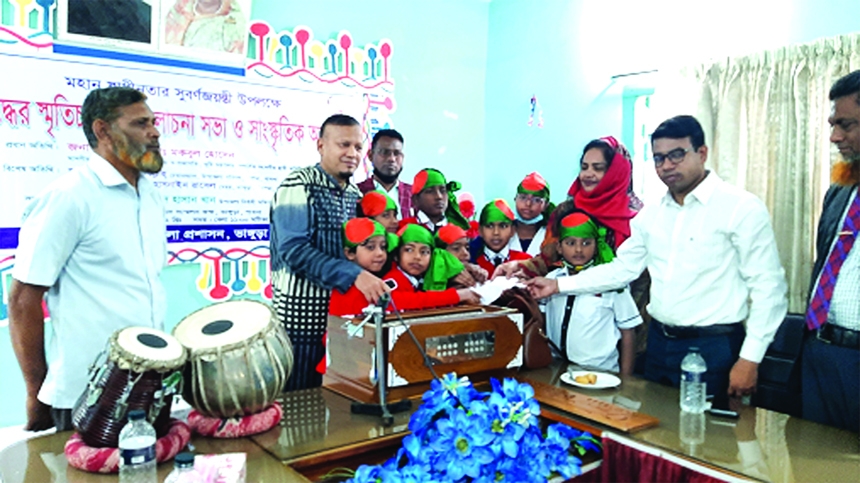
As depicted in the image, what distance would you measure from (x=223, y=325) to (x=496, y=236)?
159cm

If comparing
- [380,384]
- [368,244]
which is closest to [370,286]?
[368,244]

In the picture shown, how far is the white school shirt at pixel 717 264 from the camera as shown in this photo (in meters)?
2.16

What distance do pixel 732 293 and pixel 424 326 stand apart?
1118mm

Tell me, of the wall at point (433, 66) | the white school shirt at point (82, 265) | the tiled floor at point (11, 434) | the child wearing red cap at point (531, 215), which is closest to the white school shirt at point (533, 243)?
the child wearing red cap at point (531, 215)

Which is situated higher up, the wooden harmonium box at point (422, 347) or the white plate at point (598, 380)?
the wooden harmonium box at point (422, 347)

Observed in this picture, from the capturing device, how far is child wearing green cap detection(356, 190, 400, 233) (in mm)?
2820

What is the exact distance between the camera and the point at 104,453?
1.43 meters

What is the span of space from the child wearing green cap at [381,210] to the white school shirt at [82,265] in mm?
1003

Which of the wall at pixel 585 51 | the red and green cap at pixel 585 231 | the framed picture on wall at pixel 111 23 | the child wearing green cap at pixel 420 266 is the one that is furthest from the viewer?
the wall at pixel 585 51

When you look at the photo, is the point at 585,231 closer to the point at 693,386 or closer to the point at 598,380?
the point at 598,380

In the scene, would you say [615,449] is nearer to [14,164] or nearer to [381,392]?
[381,392]

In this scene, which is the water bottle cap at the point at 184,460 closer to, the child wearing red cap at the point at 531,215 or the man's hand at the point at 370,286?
the man's hand at the point at 370,286

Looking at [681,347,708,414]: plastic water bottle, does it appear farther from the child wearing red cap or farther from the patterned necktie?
the child wearing red cap

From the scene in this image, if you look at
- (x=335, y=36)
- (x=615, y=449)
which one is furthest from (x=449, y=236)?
(x=335, y=36)
